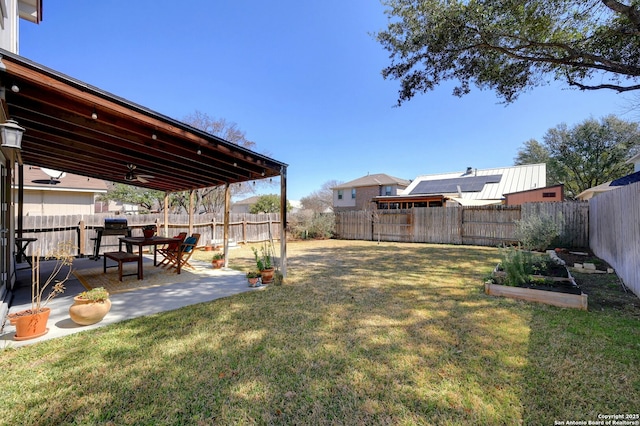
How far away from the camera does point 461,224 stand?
12930 millimetres

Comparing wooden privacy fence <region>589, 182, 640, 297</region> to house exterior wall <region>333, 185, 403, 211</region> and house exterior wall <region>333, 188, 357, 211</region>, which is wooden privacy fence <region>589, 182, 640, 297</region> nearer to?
house exterior wall <region>333, 185, 403, 211</region>

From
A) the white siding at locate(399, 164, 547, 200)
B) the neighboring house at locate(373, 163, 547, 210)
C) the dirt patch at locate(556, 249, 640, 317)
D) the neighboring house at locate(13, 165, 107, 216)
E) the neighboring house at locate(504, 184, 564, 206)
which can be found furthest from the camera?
the white siding at locate(399, 164, 547, 200)

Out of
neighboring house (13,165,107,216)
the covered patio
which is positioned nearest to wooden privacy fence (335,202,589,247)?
the covered patio

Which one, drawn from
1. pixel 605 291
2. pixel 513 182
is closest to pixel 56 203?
pixel 605 291

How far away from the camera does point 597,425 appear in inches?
72.6

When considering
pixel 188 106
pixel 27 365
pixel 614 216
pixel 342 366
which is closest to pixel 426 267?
pixel 614 216

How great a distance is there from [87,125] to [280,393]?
14.5ft

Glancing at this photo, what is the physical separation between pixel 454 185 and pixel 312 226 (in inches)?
481

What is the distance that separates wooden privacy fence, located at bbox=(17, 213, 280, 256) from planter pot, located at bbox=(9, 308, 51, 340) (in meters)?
4.10

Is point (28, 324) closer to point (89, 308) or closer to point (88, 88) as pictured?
point (89, 308)

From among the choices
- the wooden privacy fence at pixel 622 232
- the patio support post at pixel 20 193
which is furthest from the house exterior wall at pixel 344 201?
the patio support post at pixel 20 193

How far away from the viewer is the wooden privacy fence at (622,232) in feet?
14.6

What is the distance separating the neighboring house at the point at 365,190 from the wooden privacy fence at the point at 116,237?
14.2 metres

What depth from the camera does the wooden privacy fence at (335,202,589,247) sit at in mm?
10172
